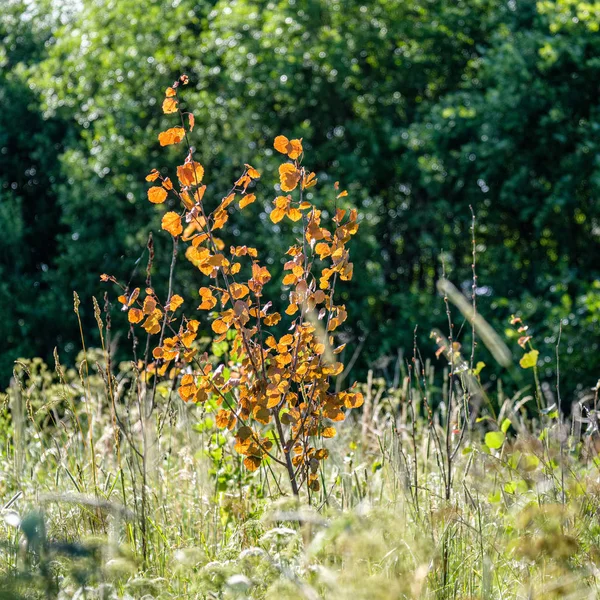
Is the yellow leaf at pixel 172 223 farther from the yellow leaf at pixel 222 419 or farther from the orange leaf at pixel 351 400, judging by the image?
the orange leaf at pixel 351 400

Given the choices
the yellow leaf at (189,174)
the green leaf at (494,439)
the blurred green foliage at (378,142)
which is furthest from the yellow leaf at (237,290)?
the blurred green foliage at (378,142)

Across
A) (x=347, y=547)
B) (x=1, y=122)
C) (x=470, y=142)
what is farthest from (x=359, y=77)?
(x=347, y=547)

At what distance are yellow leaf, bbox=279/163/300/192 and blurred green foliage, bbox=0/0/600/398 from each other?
5.12m

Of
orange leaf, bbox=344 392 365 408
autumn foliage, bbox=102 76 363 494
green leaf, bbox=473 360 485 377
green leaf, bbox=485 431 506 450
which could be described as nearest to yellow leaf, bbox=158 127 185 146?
autumn foliage, bbox=102 76 363 494

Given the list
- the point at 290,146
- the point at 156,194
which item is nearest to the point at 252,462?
the point at 156,194

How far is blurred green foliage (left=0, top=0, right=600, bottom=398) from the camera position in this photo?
25.5ft

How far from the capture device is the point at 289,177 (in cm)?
244

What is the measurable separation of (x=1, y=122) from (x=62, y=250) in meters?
1.99

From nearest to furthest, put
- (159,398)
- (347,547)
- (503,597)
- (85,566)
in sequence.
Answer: (85,566)
(347,547)
(503,597)
(159,398)

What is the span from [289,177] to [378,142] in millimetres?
6319

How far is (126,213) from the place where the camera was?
28.8 ft

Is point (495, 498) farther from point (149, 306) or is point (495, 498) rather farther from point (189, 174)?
point (189, 174)

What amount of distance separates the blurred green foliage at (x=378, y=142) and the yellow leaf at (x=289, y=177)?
512 centimetres

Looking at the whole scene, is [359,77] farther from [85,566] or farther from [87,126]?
[85,566]
